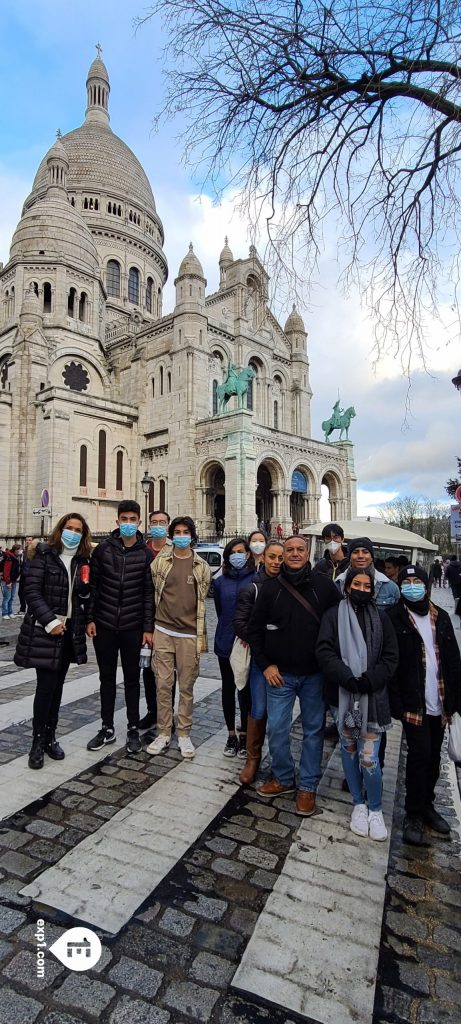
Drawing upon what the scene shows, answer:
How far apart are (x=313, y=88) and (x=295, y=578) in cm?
392

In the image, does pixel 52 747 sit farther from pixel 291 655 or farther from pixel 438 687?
pixel 438 687

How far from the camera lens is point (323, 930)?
250 centimetres

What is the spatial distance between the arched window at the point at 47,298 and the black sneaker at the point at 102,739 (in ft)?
116

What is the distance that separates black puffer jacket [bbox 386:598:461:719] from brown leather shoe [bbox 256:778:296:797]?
1.10m

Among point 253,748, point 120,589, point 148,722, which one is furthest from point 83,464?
point 253,748

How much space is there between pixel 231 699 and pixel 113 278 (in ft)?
154

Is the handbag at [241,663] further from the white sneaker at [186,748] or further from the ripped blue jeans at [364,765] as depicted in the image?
the ripped blue jeans at [364,765]

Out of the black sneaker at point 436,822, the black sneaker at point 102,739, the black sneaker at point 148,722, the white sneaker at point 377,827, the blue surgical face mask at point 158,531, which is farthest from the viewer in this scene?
the blue surgical face mask at point 158,531

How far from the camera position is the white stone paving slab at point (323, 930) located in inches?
82.9

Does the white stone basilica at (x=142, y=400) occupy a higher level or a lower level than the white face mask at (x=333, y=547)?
higher

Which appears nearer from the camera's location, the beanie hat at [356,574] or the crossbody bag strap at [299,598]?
the beanie hat at [356,574]

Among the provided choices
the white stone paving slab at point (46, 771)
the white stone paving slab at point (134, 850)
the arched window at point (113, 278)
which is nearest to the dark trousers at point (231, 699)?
the white stone paving slab at point (134, 850)

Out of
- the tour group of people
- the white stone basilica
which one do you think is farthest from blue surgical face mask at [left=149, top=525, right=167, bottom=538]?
the white stone basilica

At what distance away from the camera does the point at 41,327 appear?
3222 centimetres
